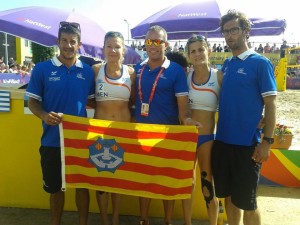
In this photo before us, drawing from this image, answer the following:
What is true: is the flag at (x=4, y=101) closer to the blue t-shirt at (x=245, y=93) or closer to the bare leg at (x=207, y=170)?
the bare leg at (x=207, y=170)

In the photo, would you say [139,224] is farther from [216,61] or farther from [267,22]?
[216,61]

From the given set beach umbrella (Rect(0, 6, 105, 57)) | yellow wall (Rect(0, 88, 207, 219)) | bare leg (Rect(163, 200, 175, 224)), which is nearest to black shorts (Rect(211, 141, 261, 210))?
bare leg (Rect(163, 200, 175, 224))

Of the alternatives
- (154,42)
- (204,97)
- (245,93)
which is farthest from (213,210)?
(154,42)

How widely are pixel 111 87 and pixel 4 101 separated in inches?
64.8

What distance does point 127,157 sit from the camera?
10.8 ft

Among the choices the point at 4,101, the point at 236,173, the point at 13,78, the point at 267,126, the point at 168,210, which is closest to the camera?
the point at 267,126

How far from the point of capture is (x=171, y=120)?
3.41m

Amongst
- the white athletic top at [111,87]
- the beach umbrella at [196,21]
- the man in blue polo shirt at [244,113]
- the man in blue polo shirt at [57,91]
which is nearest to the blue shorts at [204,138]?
the man in blue polo shirt at [244,113]

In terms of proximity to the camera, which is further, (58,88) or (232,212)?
(232,212)

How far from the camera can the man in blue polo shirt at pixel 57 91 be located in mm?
3176

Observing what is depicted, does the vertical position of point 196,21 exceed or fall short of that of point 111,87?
it exceeds it

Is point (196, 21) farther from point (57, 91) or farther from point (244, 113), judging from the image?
point (57, 91)

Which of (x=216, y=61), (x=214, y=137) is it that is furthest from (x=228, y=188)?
(x=216, y=61)

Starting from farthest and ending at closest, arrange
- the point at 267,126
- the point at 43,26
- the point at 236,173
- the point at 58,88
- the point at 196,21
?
the point at 196,21 < the point at 43,26 < the point at 58,88 < the point at 236,173 < the point at 267,126
